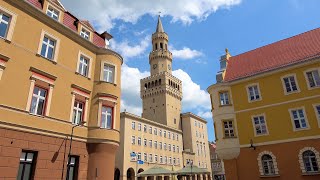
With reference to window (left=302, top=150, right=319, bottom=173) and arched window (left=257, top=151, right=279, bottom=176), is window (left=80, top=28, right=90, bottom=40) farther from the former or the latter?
window (left=302, top=150, right=319, bottom=173)

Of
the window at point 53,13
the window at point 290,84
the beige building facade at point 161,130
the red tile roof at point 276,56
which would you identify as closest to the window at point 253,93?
the red tile roof at point 276,56

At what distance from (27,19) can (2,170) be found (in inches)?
384

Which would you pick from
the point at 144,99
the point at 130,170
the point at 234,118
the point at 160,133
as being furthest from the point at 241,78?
the point at 144,99

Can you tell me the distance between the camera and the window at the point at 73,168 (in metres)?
16.8

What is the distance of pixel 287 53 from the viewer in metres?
28.5

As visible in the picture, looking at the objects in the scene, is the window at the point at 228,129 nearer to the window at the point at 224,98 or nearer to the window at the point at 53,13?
the window at the point at 224,98

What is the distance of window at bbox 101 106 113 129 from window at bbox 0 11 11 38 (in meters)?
8.47

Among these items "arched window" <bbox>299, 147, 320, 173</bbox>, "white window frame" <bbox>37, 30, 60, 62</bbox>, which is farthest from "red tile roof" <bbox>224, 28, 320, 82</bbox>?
"white window frame" <bbox>37, 30, 60, 62</bbox>

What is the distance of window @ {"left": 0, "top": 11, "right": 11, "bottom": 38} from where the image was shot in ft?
48.4

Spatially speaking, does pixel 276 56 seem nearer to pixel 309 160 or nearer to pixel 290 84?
pixel 290 84

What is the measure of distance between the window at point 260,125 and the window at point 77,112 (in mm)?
18616

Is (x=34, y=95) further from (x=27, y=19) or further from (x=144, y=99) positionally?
(x=144, y=99)

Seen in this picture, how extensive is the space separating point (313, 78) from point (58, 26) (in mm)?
24635

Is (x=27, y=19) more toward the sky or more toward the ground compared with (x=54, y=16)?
more toward the ground
